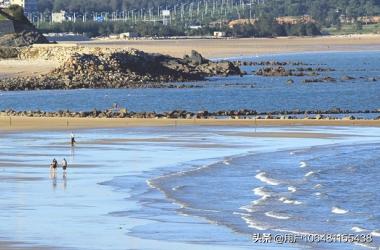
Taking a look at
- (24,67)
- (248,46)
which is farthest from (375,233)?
(248,46)

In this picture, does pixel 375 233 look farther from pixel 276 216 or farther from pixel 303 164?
pixel 303 164

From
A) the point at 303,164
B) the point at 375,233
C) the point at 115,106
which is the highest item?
the point at 375,233

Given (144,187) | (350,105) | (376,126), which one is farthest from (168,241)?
(350,105)

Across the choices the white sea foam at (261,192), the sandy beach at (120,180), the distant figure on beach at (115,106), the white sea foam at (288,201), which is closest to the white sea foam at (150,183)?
the sandy beach at (120,180)

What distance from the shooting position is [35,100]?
62375 mm

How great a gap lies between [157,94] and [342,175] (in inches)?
1544

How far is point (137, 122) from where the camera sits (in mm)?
46469

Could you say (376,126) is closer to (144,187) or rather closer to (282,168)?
(282,168)

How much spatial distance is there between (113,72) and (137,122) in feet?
106

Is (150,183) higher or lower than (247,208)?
lower

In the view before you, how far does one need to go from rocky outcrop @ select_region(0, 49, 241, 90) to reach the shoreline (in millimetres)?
23835

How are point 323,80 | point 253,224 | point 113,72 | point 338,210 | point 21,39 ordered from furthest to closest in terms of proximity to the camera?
1. point 21,39
2. point 323,80
3. point 113,72
4. point 338,210
5. point 253,224

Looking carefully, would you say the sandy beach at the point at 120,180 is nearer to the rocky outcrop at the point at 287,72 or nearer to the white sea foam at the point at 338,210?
the white sea foam at the point at 338,210

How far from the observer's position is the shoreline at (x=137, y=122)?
44.7 m
